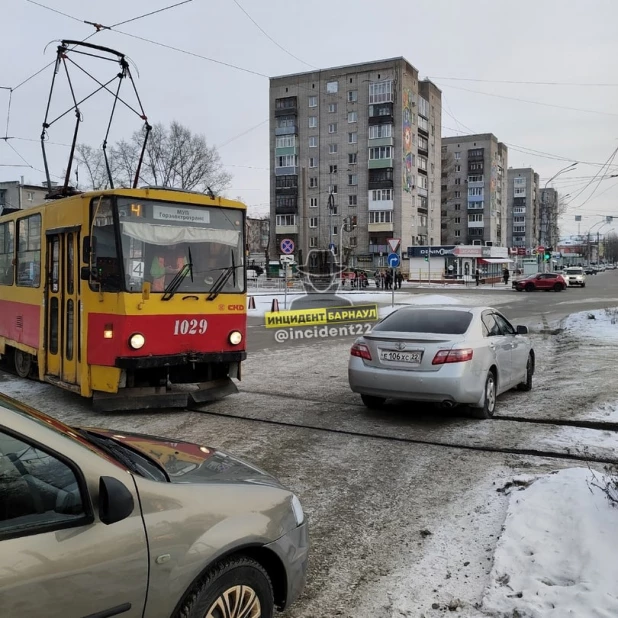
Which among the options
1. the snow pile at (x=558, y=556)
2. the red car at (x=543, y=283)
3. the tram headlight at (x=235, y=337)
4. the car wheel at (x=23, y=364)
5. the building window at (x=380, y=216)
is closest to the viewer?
the snow pile at (x=558, y=556)

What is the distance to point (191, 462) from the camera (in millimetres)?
3035

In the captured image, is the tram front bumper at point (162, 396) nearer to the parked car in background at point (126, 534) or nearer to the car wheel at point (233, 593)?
the parked car in background at point (126, 534)

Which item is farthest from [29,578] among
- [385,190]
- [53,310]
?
[385,190]

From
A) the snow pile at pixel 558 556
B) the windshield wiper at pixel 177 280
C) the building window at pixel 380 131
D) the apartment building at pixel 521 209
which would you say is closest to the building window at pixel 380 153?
the building window at pixel 380 131

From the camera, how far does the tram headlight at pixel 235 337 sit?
841cm

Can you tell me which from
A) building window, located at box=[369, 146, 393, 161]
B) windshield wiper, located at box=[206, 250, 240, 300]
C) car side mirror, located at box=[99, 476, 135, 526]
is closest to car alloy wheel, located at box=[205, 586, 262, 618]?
car side mirror, located at box=[99, 476, 135, 526]

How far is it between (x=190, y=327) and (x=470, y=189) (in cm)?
11014

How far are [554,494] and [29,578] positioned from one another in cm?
385

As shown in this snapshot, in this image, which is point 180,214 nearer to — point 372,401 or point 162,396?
point 162,396

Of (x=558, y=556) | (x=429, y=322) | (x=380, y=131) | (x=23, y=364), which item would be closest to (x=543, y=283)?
(x=380, y=131)

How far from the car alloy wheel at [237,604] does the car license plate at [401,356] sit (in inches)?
191

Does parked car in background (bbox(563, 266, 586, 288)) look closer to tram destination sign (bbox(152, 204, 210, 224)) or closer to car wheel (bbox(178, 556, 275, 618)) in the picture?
tram destination sign (bbox(152, 204, 210, 224))

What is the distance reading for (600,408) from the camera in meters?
7.83

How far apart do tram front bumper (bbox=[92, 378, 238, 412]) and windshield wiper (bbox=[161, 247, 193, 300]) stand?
51.4 inches
